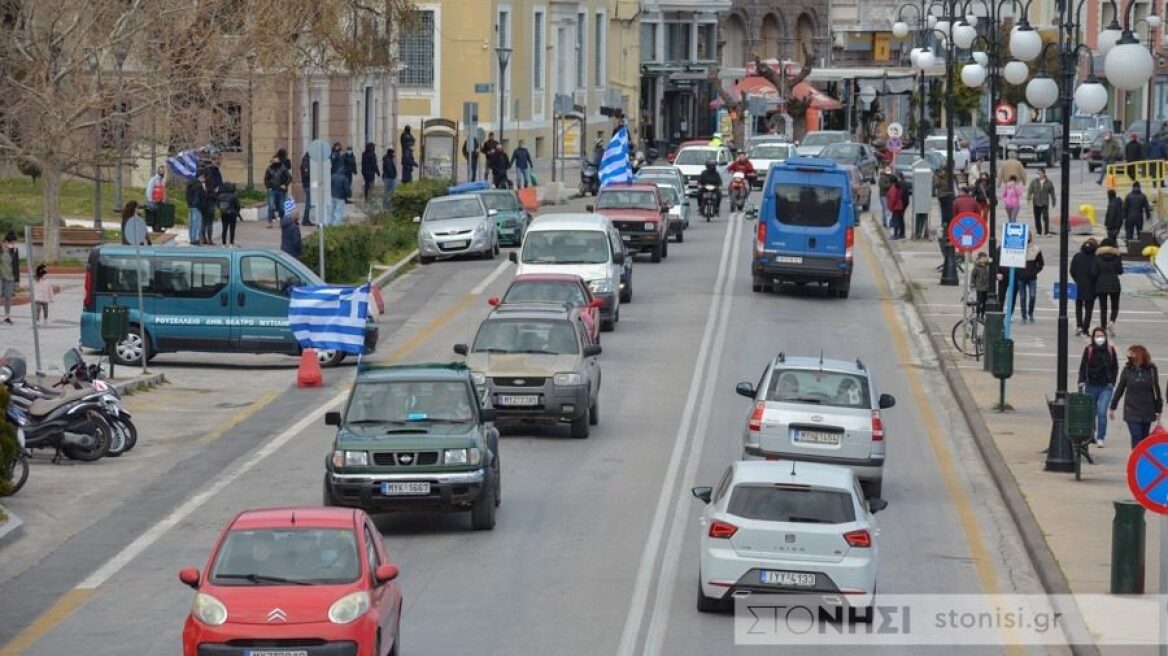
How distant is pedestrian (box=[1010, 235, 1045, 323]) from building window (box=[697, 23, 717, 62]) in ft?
241

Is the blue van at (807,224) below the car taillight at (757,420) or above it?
above

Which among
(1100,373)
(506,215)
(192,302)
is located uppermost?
(506,215)

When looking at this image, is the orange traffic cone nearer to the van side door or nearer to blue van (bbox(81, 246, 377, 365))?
blue van (bbox(81, 246, 377, 365))

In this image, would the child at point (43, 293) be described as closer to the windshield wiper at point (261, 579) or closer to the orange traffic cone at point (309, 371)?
the orange traffic cone at point (309, 371)

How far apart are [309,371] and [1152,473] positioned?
60.0 feet

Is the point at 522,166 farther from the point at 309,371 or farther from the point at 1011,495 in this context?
the point at 1011,495

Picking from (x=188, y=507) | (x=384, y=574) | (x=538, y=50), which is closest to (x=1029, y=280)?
(x=188, y=507)

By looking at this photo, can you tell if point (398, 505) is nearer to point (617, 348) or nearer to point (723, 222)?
point (617, 348)

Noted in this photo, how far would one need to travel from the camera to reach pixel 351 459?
21016mm

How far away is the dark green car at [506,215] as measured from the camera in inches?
2089

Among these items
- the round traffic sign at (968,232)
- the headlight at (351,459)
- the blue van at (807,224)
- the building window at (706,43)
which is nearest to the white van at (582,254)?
the blue van at (807,224)

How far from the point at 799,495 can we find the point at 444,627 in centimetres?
299

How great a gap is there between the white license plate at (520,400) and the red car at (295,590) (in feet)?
35.0

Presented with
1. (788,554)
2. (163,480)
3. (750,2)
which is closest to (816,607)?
(788,554)
